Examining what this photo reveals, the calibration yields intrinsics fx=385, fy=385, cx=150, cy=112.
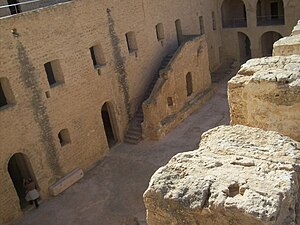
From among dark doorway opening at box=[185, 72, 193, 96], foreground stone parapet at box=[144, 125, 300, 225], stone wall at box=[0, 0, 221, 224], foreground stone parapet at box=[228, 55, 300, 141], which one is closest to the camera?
foreground stone parapet at box=[144, 125, 300, 225]

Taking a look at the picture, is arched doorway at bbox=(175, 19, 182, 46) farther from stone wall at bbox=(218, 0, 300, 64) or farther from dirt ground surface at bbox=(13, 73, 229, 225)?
stone wall at bbox=(218, 0, 300, 64)

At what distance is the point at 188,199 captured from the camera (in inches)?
155

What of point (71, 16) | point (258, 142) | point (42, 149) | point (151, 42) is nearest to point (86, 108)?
point (42, 149)

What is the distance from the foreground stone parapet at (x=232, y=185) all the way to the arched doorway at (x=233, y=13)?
20.6 metres

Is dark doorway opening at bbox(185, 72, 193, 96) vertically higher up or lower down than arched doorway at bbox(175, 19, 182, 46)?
lower down

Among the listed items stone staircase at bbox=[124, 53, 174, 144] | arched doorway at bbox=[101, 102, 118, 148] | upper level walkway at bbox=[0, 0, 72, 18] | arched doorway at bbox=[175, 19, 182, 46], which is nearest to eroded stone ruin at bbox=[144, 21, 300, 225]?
stone staircase at bbox=[124, 53, 174, 144]

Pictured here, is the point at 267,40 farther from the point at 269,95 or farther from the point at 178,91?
the point at 269,95

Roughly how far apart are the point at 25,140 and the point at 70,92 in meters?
2.35

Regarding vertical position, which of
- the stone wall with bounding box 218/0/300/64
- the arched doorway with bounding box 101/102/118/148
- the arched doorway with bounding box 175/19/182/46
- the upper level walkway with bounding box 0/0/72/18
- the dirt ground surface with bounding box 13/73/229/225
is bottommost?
the dirt ground surface with bounding box 13/73/229/225

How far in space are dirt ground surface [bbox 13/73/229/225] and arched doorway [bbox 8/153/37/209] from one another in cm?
106

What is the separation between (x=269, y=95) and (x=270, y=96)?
0.07 feet

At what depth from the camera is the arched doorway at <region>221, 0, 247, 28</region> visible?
24328mm

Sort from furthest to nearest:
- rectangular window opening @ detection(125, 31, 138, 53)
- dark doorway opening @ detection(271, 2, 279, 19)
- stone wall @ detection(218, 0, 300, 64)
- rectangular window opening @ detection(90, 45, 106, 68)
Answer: dark doorway opening @ detection(271, 2, 279, 19)
stone wall @ detection(218, 0, 300, 64)
rectangular window opening @ detection(125, 31, 138, 53)
rectangular window opening @ detection(90, 45, 106, 68)

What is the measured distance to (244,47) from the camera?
972 inches
